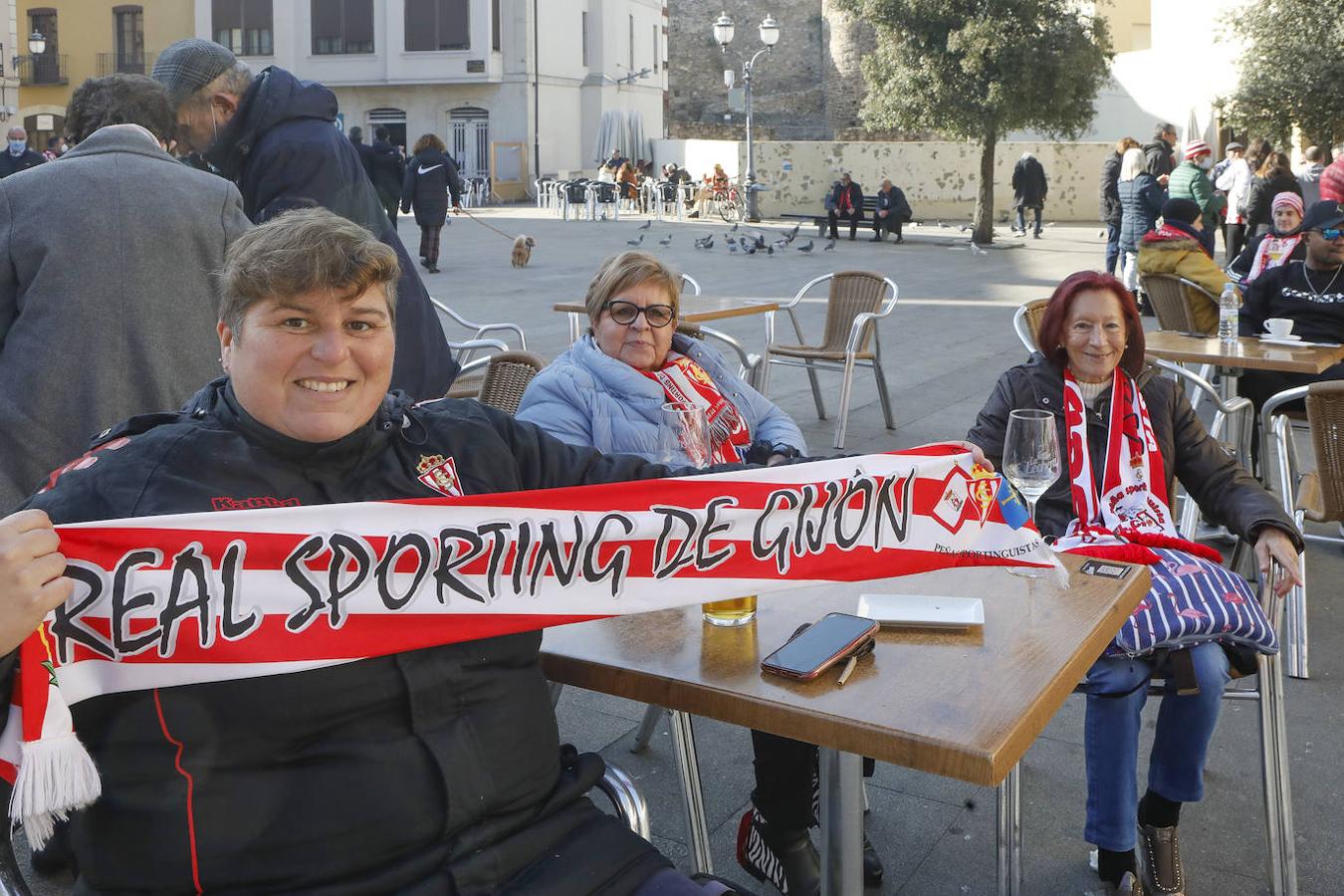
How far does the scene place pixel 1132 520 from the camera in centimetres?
316

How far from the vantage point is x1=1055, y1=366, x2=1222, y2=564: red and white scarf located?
10.2 feet

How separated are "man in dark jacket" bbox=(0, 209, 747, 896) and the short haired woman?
15.0 m

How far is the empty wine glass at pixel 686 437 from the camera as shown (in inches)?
106

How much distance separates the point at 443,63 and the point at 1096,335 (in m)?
41.0

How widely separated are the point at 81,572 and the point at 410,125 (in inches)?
1713

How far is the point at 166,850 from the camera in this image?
1660mm

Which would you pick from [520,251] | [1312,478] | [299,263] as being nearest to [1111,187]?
[520,251]

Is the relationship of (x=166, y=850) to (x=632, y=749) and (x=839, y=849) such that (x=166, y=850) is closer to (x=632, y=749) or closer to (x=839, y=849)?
(x=839, y=849)

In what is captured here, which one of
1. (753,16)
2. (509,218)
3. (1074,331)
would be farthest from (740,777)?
(753,16)

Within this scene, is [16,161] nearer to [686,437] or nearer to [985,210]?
[985,210]

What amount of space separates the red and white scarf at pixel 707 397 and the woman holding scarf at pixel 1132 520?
0.65 meters

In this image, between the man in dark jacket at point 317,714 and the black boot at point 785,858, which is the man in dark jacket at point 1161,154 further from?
the man in dark jacket at point 317,714

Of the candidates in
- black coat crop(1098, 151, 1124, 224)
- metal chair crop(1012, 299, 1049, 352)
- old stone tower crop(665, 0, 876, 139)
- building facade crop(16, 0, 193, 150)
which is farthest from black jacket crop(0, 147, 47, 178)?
old stone tower crop(665, 0, 876, 139)

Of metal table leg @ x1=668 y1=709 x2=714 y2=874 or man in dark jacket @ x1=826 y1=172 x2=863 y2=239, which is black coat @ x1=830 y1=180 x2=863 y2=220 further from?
metal table leg @ x1=668 y1=709 x2=714 y2=874
